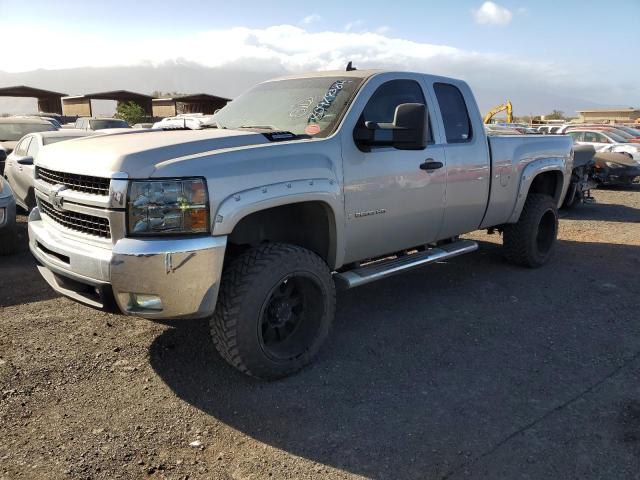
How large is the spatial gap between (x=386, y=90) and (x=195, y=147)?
1793mm

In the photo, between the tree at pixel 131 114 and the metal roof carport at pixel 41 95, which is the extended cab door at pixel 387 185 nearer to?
the tree at pixel 131 114

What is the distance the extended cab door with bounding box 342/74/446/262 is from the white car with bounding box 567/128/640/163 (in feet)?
47.3

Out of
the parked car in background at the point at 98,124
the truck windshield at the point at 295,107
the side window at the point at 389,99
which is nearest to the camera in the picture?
the truck windshield at the point at 295,107

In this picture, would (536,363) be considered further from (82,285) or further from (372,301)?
(82,285)

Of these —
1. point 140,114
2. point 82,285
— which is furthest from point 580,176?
point 140,114

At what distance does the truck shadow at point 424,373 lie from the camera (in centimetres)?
291

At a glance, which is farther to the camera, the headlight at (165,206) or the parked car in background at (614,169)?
the parked car in background at (614,169)

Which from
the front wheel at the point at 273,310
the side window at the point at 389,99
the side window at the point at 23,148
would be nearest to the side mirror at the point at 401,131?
the side window at the point at 389,99

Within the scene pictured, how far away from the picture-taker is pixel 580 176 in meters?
10.9

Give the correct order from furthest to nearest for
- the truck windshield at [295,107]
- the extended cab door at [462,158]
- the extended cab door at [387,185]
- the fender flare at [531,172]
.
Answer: the fender flare at [531,172] → the extended cab door at [462,158] → the truck windshield at [295,107] → the extended cab door at [387,185]

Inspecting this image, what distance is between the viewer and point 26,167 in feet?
26.5

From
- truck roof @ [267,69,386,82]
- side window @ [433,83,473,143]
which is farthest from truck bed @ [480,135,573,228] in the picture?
truck roof @ [267,69,386,82]

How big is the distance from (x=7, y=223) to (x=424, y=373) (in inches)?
207

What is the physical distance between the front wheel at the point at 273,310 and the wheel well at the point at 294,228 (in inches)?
9.9
